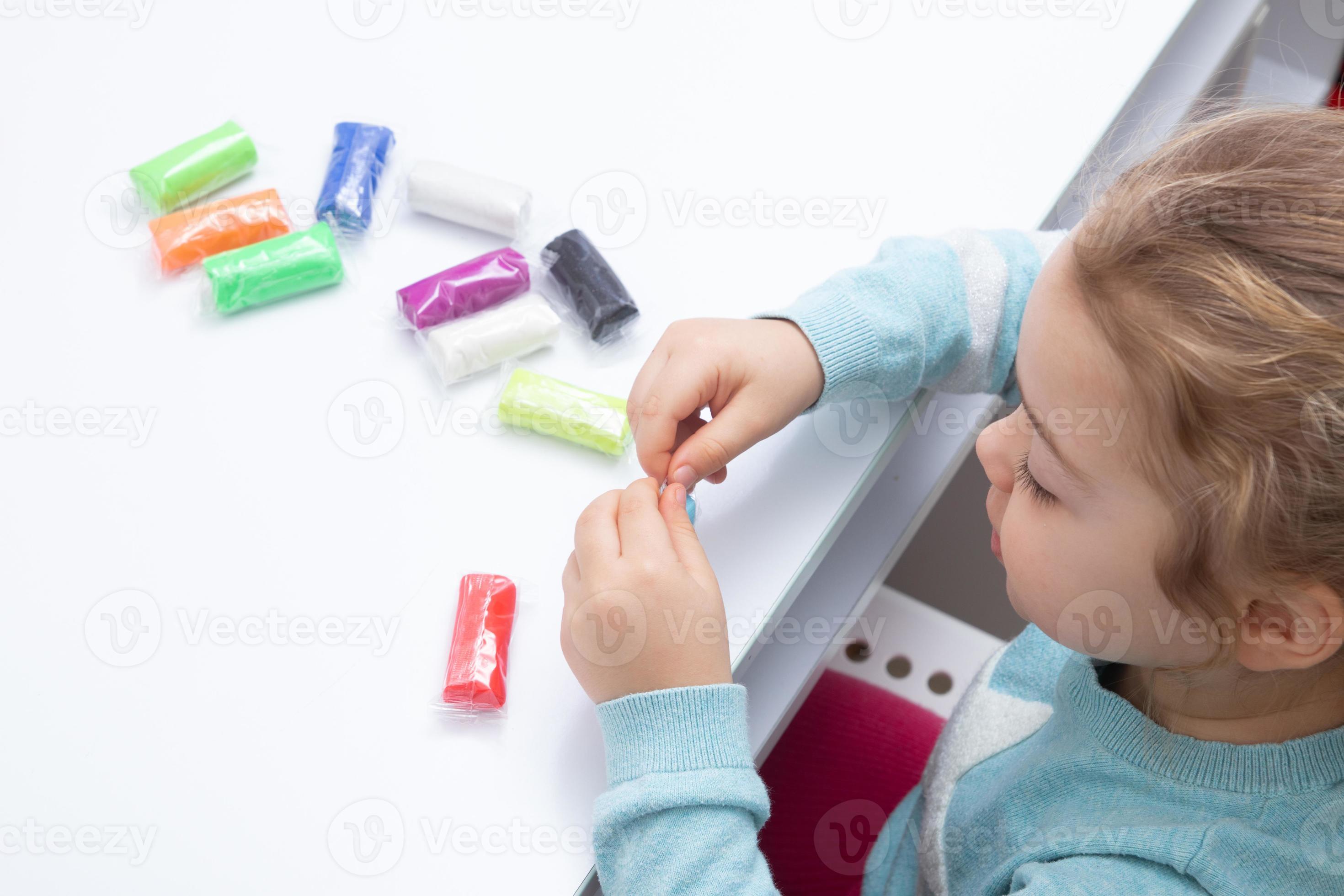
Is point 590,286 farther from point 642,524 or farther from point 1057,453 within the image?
point 1057,453

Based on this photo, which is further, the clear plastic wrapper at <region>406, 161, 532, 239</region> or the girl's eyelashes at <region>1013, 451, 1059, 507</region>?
the clear plastic wrapper at <region>406, 161, 532, 239</region>

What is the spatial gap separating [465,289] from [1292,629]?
1.70ft

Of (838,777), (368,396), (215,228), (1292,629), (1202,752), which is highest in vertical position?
(215,228)

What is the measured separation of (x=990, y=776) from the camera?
0.70 m

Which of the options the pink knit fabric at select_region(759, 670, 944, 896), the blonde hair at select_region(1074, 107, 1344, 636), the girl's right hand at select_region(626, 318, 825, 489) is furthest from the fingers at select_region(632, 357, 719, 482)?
the pink knit fabric at select_region(759, 670, 944, 896)

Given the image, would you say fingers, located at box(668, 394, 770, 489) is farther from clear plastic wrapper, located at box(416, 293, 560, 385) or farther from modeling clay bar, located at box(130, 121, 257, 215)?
modeling clay bar, located at box(130, 121, 257, 215)

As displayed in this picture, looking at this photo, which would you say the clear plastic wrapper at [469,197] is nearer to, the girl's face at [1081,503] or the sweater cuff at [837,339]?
the sweater cuff at [837,339]

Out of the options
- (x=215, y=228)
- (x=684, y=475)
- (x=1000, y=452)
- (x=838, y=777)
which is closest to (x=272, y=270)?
(x=215, y=228)

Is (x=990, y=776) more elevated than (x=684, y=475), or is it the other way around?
(x=684, y=475)

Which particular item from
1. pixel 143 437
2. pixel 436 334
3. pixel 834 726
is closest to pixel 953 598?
pixel 834 726

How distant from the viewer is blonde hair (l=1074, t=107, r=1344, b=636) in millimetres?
415

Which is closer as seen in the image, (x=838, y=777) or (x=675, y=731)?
(x=675, y=731)

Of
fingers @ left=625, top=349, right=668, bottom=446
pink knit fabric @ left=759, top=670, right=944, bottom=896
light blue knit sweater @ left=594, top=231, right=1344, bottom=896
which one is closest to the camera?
light blue knit sweater @ left=594, top=231, right=1344, bottom=896

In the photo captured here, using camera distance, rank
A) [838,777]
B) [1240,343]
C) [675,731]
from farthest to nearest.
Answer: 1. [838,777]
2. [675,731]
3. [1240,343]
